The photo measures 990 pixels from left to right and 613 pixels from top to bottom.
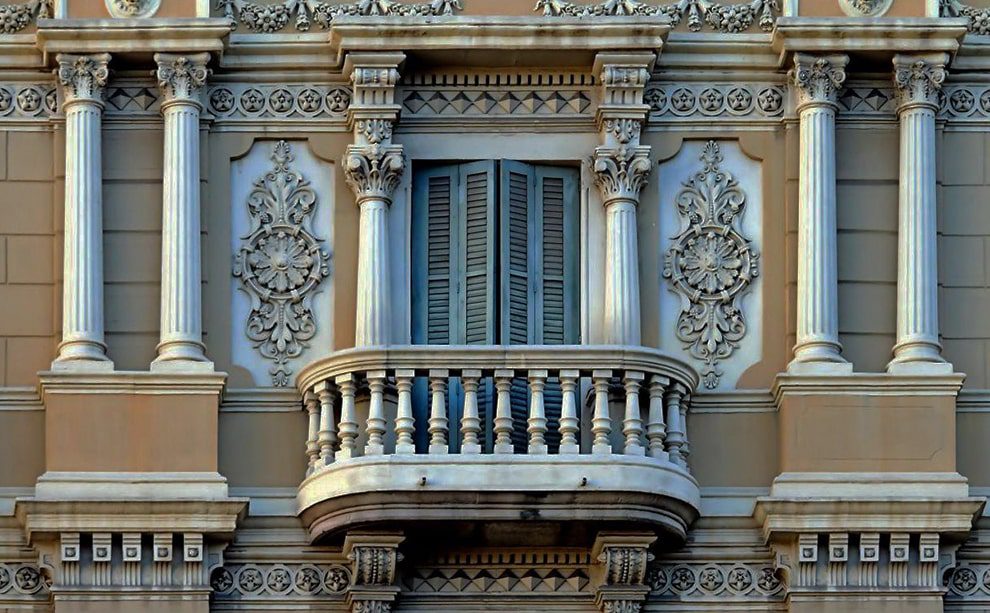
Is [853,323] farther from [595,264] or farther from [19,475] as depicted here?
[19,475]

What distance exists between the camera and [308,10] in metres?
29.9

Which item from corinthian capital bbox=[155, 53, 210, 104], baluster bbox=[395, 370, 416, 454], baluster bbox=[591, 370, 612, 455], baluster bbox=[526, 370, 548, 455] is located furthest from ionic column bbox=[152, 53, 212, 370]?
baluster bbox=[591, 370, 612, 455]

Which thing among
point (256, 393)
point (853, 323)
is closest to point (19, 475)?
→ point (256, 393)

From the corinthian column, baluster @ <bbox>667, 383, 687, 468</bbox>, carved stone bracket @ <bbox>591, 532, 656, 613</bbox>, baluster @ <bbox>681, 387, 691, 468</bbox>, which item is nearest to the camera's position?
carved stone bracket @ <bbox>591, 532, 656, 613</bbox>

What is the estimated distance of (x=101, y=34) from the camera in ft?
97.1

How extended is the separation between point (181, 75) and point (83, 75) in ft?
2.30

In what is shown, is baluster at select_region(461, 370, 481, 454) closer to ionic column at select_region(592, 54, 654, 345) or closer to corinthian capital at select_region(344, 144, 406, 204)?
ionic column at select_region(592, 54, 654, 345)

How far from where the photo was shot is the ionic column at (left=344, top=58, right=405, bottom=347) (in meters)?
29.2

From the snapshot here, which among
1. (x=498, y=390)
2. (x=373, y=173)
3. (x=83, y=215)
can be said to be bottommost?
(x=498, y=390)

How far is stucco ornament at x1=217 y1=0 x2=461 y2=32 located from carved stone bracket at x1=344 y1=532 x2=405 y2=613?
390 centimetres

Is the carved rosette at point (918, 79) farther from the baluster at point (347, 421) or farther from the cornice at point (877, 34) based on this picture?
the baluster at point (347, 421)

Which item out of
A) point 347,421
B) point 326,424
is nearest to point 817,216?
point 347,421

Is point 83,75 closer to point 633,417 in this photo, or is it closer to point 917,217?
point 633,417

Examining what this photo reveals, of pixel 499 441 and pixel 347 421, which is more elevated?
pixel 347 421
